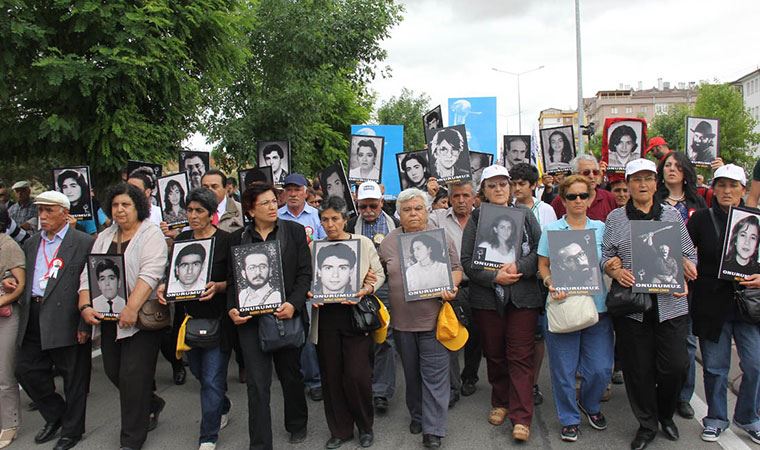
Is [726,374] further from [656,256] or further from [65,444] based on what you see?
[65,444]

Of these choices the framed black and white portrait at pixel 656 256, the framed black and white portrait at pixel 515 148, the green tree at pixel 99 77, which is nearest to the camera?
the framed black and white portrait at pixel 656 256

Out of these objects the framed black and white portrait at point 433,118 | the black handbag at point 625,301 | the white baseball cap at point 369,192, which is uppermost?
the framed black and white portrait at point 433,118

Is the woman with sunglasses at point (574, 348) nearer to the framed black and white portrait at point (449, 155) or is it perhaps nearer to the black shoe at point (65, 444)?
the framed black and white portrait at point (449, 155)

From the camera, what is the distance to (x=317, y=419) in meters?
5.33

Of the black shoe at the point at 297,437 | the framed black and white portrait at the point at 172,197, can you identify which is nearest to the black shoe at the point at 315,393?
the black shoe at the point at 297,437

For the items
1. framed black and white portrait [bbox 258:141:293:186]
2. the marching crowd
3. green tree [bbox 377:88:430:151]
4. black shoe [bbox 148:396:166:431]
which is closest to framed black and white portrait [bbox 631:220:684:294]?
the marching crowd

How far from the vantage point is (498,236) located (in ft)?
15.5

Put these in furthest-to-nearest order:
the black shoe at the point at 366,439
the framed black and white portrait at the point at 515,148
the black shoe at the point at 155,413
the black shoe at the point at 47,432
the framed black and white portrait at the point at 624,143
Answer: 1. the framed black and white portrait at the point at 515,148
2. the framed black and white portrait at the point at 624,143
3. the black shoe at the point at 155,413
4. the black shoe at the point at 47,432
5. the black shoe at the point at 366,439

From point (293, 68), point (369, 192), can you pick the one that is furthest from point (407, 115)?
point (369, 192)

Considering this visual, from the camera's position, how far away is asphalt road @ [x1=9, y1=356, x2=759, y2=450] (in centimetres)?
464

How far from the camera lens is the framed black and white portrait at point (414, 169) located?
8359 mm

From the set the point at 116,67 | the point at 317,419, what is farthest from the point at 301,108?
the point at 317,419

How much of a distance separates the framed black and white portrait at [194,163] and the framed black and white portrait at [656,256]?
5.90 metres

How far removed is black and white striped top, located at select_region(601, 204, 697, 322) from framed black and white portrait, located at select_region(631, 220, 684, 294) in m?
0.07
